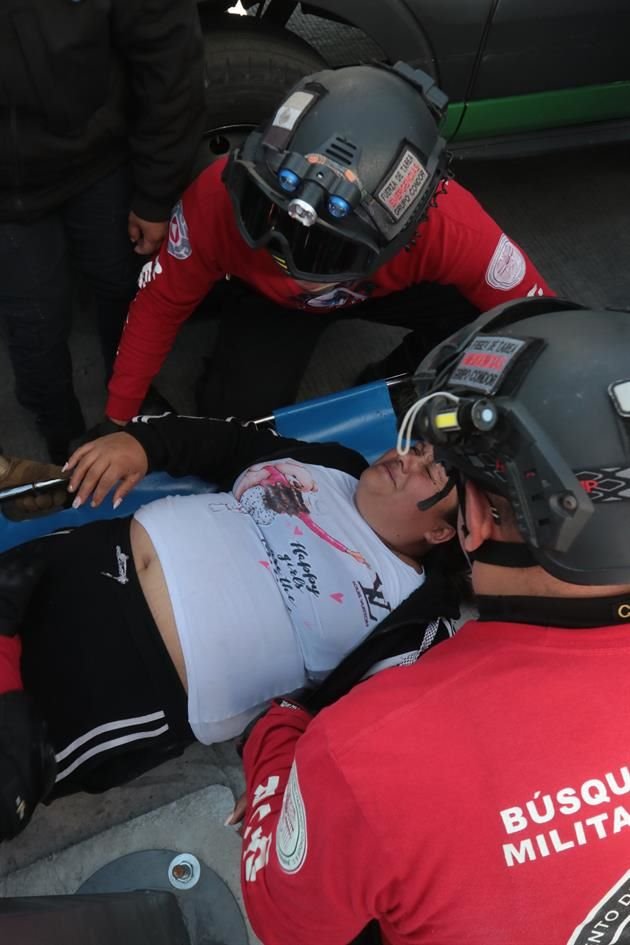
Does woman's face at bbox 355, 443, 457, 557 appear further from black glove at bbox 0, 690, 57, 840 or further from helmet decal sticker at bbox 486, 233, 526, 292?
black glove at bbox 0, 690, 57, 840

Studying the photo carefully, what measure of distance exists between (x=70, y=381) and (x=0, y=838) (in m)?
1.28

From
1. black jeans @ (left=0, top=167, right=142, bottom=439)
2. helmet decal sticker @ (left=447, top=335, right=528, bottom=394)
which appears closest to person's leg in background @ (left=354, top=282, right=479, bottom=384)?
black jeans @ (left=0, top=167, right=142, bottom=439)

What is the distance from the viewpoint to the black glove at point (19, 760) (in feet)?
4.79

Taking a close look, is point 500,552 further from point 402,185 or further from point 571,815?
point 402,185

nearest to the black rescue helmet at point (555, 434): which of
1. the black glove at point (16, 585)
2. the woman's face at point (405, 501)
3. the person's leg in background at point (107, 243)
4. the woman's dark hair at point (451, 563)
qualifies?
the woman's face at point (405, 501)

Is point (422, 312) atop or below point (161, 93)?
below

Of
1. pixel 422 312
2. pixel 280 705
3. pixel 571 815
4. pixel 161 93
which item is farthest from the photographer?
pixel 422 312

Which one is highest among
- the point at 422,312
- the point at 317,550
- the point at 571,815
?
the point at 571,815

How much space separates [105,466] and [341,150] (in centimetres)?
92

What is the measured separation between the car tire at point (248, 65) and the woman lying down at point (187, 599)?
A: 3.52ft

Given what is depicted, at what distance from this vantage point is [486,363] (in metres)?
1.04

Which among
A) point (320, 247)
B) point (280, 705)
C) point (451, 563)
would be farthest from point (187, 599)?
point (320, 247)

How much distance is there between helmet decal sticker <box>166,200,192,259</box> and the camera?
1964 millimetres

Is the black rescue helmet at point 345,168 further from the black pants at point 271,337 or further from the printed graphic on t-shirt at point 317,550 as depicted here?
the black pants at point 271,337
